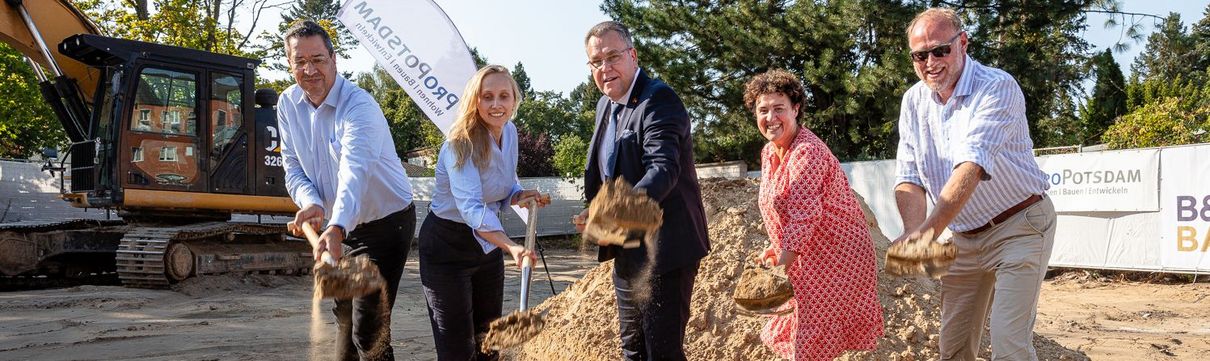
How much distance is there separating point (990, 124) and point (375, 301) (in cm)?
250

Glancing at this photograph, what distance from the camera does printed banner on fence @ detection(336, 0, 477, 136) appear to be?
11000 mm

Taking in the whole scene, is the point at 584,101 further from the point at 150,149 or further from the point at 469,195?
the point at 469,195

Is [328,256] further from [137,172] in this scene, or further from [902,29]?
[902,29]

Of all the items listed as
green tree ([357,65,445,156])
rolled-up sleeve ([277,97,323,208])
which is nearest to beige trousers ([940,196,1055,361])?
rolled-up sleeve ([277,97,323,208])

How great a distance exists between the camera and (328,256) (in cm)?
Result: 336

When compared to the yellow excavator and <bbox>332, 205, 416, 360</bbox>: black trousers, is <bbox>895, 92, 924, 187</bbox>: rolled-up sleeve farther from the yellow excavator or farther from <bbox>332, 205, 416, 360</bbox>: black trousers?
the yellow excavator

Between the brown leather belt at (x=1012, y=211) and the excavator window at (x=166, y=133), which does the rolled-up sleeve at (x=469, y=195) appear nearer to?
the brown leather belt at (x=1012, y=211)

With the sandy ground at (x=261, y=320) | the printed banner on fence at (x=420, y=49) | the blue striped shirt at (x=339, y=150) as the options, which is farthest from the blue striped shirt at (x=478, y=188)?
the printed banner on fence at (x=420, y=49)

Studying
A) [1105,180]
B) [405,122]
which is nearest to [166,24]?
[1105,180]

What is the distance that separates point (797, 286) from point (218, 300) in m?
8.61

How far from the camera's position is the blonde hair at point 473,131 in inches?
146

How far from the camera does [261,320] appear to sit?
9102 mm

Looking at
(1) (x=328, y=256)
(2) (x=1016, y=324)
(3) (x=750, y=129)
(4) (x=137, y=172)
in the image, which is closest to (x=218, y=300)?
(4) (x=137, y=172)

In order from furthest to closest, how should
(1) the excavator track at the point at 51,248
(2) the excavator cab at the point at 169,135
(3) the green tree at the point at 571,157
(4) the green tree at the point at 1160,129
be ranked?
(3) the green tree at the point at 571,157 → (4) the green tree at the point at 1160,129 → (1) the excavator track at the point at 51,248 → (2) the excavator cab at the point at 169,135
